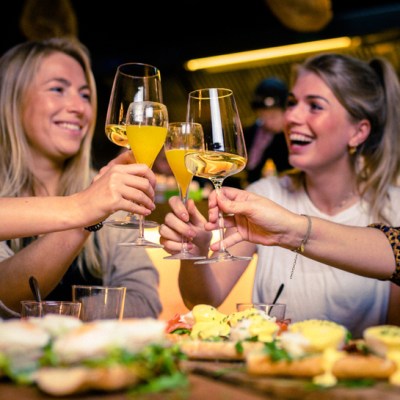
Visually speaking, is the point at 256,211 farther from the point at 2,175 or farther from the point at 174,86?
the point at 174,86

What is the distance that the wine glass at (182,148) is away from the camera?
151 cm

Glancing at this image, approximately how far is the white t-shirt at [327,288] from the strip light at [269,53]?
3.41 m

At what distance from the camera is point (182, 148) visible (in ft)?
5.25

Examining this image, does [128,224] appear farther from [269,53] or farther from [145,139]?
[269,53]

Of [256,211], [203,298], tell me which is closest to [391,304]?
[203,298]

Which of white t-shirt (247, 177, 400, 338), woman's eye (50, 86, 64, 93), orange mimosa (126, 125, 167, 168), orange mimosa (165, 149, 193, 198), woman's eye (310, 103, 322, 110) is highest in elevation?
woman's eye (310, 103, 322, 110)

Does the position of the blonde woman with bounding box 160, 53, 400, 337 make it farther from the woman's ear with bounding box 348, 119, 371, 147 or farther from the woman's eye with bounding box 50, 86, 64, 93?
the woman's eye with bounding box 50, 86, 64, 93

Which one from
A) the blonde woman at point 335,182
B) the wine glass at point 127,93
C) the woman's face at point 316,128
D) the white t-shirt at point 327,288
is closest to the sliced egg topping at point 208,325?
the wine glass at point 127,93

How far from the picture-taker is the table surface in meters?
0.77

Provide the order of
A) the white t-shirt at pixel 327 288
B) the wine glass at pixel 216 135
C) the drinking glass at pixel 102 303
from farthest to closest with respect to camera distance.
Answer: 1. the white t-shirt at pixel 327 288
2. the wine glass at pixel 216 135
3. the drinking glass at pixel 102 303

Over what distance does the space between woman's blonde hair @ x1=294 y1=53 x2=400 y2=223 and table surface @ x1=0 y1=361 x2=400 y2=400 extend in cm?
172

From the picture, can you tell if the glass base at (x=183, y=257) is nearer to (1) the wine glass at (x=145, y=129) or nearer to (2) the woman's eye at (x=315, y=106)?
(1) the wine glass at (x=145, y=129)

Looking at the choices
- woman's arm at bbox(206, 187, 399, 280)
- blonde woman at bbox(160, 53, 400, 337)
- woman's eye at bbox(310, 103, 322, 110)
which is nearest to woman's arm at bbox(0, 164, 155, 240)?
woman's arm at bbox(206, 187, 399, 280)

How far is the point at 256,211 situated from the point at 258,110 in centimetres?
361
